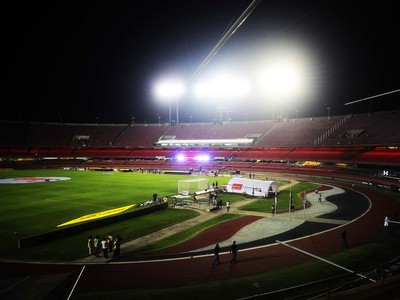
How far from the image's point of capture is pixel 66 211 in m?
30.9

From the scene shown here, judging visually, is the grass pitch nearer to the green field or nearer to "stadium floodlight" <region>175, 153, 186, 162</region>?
the green field

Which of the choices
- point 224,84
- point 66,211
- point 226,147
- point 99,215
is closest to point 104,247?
point 99,215

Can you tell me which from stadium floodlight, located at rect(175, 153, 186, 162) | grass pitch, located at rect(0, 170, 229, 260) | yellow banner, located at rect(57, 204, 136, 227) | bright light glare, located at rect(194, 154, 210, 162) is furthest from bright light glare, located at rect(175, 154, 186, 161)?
yellow banner, located at rect(57, 204, 136, 227)

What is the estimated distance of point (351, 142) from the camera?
6712 centimetres

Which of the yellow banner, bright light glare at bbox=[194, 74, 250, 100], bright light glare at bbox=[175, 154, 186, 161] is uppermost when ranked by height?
bright light glare at bbox=[194, 74, 250, 100]

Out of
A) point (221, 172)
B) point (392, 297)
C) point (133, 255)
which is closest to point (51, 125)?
point (221, 172)

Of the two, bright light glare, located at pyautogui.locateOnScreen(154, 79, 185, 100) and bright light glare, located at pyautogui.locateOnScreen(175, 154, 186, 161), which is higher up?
bright light glare, located at pyautogui.locateOnScreen(154, 79, 185, 100)

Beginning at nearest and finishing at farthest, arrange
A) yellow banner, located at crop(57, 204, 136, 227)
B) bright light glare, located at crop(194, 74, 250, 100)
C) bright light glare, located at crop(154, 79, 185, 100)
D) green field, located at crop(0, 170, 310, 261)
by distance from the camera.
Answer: green field, located at crop(0, 170, 310, 261) < yellow banner, located at crop(57, 204, 136, 227) < bright light glare, located at crop(194, 74, 250, 100) < bright light glare, located at crop(154, 79, 185, 100)

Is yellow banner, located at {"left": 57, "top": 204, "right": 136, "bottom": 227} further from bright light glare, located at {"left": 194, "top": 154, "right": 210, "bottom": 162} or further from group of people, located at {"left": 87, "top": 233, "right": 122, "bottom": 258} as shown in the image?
bright light glare, located at {"left": 194, "top": 154, "right": 210, "bottom": 162}

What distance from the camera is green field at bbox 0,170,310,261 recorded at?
20.0 metres

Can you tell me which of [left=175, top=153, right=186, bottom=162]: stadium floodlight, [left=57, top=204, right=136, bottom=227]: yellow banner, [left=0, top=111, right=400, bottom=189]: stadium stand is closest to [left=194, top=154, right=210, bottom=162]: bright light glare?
[left=0, top=111, right=400, bottom=189]: stadium stand

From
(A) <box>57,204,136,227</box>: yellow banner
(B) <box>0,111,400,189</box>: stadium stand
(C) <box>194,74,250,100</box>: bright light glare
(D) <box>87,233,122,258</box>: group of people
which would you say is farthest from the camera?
(C) <box>194,74,250,100</box>: bright light glare

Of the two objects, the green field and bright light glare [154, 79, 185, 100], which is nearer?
the green field

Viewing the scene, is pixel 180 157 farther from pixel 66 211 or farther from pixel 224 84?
pixel 66 211
